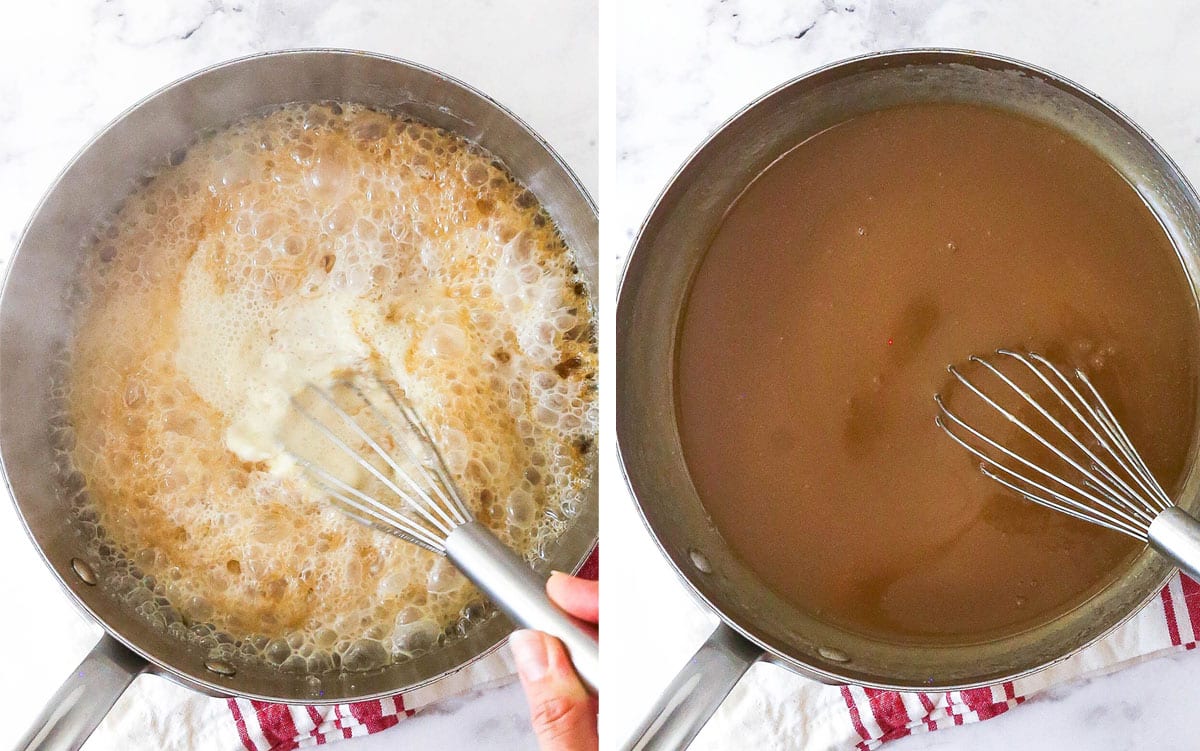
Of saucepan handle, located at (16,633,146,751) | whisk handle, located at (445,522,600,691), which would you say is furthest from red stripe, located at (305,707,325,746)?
whisk handle, located at (445,522,600,691)

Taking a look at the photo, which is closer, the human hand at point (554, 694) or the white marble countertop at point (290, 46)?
the human hand at point (554, 694)

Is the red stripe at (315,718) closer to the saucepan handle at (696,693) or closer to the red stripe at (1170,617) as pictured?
the saucepan handle at (696,693)

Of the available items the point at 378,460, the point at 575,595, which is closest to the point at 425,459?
the point at 378,460

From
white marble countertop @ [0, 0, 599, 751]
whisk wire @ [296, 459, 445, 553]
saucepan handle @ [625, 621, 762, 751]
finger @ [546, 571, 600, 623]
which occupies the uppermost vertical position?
→ white marble countertop @ [0, 0, 599, 751]

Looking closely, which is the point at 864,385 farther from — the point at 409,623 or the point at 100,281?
the point at 100,281

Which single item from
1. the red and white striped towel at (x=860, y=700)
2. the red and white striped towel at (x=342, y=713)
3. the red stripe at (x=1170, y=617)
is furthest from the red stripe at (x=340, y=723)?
the red stripe at (x=1170, y=617)

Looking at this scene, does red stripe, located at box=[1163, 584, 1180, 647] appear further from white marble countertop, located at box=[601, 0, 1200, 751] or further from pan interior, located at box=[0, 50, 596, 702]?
pan interior, located at box=[0, 50, 596, 702]
